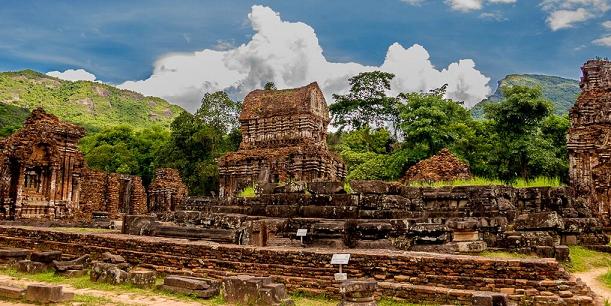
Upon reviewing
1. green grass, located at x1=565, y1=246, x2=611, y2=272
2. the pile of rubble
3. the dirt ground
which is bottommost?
the dirt ground

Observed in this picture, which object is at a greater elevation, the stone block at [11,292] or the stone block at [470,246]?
the stone block at [470,246]

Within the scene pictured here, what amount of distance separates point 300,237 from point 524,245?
15.5 ft

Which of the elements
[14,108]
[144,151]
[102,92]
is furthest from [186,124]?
[102,92]

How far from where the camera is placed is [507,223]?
11.4 m

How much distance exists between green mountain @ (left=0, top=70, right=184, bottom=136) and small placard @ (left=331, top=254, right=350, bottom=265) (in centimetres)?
5650

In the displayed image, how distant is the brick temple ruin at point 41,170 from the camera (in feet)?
66.4

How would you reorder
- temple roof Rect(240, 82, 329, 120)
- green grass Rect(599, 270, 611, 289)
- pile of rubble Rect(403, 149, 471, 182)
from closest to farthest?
green grass Rect(599, 270, 611, 289) < pile of rubble Rect(403, 149, 471, 182) < temple roof Rect(240, 82, 329, 120)

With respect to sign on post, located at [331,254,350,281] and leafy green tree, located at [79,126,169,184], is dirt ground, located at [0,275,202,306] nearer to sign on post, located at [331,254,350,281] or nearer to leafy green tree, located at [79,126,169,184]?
sign on post, located at [331,254,350,281]

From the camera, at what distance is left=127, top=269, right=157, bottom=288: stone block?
29.2 feet

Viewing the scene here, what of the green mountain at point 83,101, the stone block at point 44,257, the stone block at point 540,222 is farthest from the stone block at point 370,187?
the green mountain at point 83,101

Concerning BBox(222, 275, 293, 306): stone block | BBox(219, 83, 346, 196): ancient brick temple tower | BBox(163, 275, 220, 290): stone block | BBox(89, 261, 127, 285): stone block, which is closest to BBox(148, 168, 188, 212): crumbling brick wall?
BBox(219, 83, 346, 196): ancient brick temple tower

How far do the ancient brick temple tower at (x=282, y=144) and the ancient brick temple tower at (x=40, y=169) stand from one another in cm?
759

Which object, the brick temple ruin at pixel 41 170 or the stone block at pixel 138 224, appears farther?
the brick temple ruin at pixel 41 170

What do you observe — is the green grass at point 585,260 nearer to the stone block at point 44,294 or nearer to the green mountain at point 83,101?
the stone block at point 44,294
